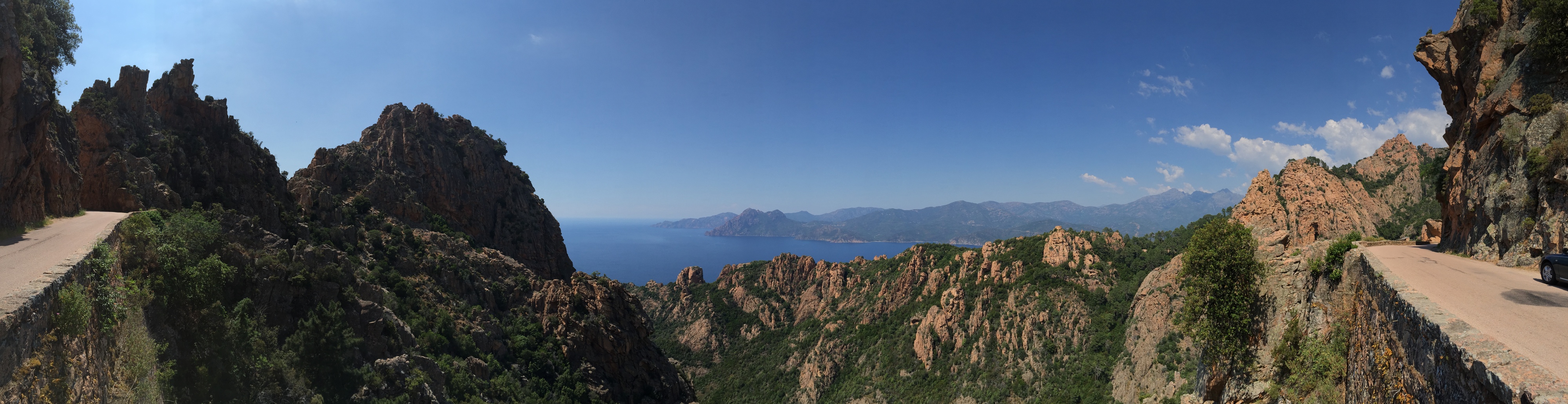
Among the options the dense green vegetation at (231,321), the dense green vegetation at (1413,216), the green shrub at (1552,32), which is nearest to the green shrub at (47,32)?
the dense green vegetation at (231,321)

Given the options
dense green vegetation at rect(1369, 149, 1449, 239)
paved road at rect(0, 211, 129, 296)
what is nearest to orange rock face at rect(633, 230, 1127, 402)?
dense green vegetation at rect(1369, 149, 1449, 239)

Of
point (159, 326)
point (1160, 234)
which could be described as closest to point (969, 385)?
point (1160, 234)

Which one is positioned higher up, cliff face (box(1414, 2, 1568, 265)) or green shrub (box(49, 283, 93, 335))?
cliff face (box(1414, 2, 1568, 265))

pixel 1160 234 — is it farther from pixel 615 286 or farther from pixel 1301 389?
pixel 615 286

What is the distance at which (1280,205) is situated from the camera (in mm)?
40656

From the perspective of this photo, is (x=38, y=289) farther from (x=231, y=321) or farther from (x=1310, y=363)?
(x=1310, y=363)

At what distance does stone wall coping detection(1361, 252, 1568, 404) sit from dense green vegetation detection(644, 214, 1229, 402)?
11296 millimetres

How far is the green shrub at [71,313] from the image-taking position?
11.1 meters

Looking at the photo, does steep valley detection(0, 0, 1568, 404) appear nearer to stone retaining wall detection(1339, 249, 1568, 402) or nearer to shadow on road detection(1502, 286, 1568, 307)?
stone retaining wall detection(1339, 249, 1568, 402)

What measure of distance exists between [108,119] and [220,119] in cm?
778

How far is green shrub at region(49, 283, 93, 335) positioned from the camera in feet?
36.6

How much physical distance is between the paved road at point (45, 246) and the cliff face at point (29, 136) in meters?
0.61

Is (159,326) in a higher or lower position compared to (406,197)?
lower

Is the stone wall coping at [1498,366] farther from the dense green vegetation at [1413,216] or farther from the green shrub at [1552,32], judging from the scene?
the dense green vegetation at [1413,216]
